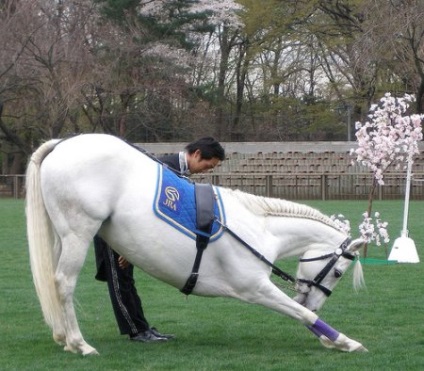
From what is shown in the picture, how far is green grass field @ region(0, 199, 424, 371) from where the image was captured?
21.5 feet

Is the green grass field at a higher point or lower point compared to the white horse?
lower

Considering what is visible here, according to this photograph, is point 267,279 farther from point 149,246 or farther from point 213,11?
point 213,11


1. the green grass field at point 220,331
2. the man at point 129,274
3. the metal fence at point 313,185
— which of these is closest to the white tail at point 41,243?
the green grass field at point 220,331

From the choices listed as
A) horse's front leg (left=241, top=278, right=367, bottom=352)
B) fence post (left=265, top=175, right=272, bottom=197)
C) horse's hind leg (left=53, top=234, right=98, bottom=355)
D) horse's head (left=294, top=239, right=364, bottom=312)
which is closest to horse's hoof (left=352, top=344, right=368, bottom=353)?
horse's front leg (left=241, top=278, right=367, bottom=352)

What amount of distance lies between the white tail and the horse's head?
182 centimetres

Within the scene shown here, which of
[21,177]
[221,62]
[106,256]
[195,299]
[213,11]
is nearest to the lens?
[106,256]

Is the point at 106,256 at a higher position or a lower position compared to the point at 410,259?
higher

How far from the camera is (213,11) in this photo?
46.1 meters

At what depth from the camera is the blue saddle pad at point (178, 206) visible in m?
6.75

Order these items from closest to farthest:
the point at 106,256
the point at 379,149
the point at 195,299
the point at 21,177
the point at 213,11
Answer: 1. the point at 106,256
2. the point at 195,299
3. the point at 379,149
4. the point at 21,177
5. the point at 213,11

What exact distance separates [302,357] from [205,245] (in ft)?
3.42

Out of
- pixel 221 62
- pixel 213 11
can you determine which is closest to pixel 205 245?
pixel 213 11

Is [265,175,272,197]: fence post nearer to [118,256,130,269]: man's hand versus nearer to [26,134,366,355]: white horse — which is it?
[118,256,130,269]: man's hand

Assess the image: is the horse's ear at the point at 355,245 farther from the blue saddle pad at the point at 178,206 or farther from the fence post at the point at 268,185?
the fence post at the point at 268,185
